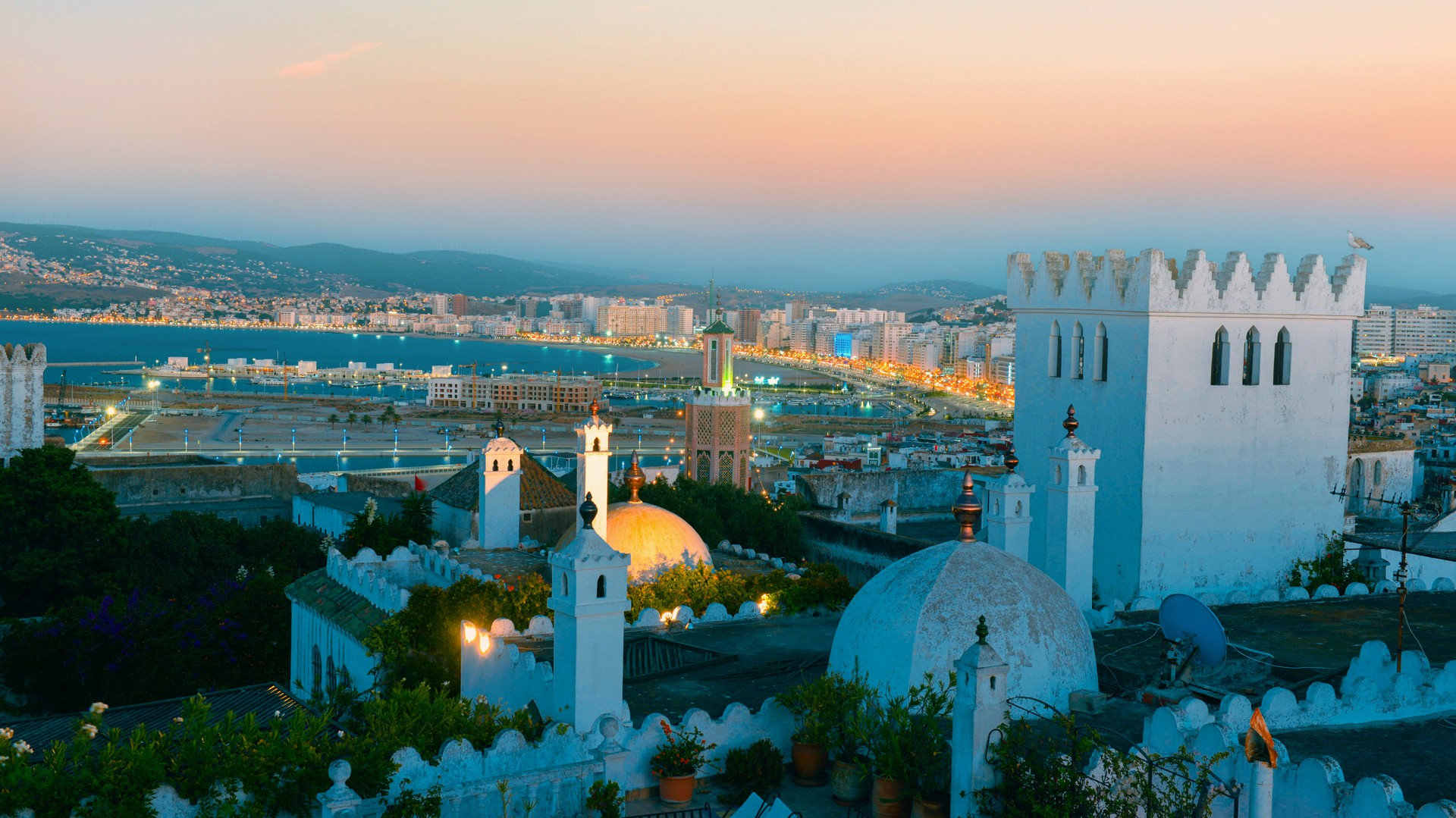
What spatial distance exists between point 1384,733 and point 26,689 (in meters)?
21.0

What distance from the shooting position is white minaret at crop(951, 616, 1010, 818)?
9.25 meters

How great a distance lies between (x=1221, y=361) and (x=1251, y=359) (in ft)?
1.94

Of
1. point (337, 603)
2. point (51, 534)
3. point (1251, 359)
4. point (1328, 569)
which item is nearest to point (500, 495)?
point (337, 603)

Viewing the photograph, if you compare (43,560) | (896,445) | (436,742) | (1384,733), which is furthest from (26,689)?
(896,445)

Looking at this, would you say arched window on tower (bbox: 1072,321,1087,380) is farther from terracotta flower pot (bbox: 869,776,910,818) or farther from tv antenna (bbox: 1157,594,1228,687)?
terracotta flower pot (bbox: 869,776,910,818)

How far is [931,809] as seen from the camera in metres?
9.84

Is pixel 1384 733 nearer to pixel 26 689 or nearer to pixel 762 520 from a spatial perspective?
pixel 762 520

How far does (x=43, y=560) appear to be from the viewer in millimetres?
27641

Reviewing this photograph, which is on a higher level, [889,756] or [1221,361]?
[1221,361]

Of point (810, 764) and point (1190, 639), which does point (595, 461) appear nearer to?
point (810, 764)

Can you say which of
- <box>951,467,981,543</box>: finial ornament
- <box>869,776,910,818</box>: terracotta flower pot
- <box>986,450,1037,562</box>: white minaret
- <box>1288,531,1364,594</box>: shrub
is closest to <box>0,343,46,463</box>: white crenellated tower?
<box>986,450,1037,562</box>: white minaret

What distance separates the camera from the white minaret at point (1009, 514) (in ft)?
43.9

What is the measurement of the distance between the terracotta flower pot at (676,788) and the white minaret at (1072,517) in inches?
187

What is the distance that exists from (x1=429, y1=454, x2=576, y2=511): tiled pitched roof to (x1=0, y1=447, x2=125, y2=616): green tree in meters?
7.53
